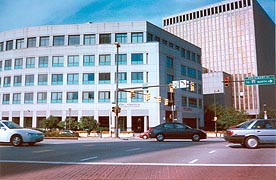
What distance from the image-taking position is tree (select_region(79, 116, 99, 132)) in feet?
167

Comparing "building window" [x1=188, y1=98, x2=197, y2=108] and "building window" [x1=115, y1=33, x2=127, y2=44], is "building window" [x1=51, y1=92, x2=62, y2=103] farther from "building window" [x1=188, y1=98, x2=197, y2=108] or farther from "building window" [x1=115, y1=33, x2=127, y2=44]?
"building window" [x1=188, y1=98, x2=197, y2=108]

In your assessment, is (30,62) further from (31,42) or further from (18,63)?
(31,42)

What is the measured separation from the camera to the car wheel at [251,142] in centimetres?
1391

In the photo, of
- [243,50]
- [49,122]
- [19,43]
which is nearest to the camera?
[49,122]

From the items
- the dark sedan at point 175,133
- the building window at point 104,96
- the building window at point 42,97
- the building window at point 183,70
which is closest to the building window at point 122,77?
the building window at point 104,96

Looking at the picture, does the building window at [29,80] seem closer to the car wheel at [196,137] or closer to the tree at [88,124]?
the tree at [88,124]

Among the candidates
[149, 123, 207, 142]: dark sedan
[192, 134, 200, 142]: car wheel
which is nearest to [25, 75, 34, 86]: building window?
[149, 123, 207, 142]: dark sedan

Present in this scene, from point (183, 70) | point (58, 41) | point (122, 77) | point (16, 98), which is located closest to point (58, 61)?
point (58, 41)

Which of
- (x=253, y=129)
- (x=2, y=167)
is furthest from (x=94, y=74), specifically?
(x=2, y=167)

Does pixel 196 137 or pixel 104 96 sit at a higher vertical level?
pixel 104 96

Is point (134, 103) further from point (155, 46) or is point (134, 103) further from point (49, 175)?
point (49, 175)

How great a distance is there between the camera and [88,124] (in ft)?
167

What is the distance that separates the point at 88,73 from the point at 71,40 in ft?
28.0

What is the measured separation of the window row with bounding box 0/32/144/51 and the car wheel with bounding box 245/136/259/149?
152 ft
